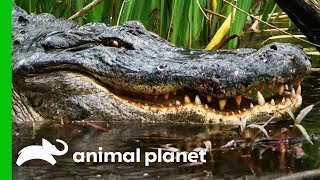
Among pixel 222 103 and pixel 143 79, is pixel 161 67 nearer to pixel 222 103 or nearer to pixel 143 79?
pixel 143 79

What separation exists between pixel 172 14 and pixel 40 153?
1.71 meters

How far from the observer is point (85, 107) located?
120 inches

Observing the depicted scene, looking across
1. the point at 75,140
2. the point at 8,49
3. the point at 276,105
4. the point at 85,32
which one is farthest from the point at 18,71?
the point at 276,105

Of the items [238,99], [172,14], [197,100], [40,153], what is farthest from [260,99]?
[172,14]

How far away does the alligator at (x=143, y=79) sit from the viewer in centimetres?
285

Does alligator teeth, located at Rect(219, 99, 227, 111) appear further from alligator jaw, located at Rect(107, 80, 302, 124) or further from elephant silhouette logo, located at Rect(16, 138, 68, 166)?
elephant silhouette logo, located at Rect(16, 138, 68, 166)

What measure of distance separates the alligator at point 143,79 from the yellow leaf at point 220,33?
1.10 meters

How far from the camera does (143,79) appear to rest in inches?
115

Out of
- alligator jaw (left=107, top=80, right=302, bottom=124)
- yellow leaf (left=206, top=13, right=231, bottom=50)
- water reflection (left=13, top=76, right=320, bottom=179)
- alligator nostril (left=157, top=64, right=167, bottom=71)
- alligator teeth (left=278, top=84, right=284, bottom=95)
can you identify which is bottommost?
water reflection (left=13, top=76, right=320, bottom=179)

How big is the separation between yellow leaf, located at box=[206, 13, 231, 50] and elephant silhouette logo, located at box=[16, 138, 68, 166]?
1.89 meters

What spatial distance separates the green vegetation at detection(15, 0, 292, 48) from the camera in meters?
3.95

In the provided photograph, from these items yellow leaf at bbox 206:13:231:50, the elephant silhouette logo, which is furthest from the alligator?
yellow leaf at bbox 206:13:231:50

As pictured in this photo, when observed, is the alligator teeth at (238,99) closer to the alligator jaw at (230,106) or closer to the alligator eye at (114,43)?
the alligator jaw at (230,106)

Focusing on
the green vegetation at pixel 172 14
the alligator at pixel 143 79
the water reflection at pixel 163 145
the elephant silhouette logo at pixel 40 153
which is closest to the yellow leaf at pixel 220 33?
the green vegetation at pixel 172 14
